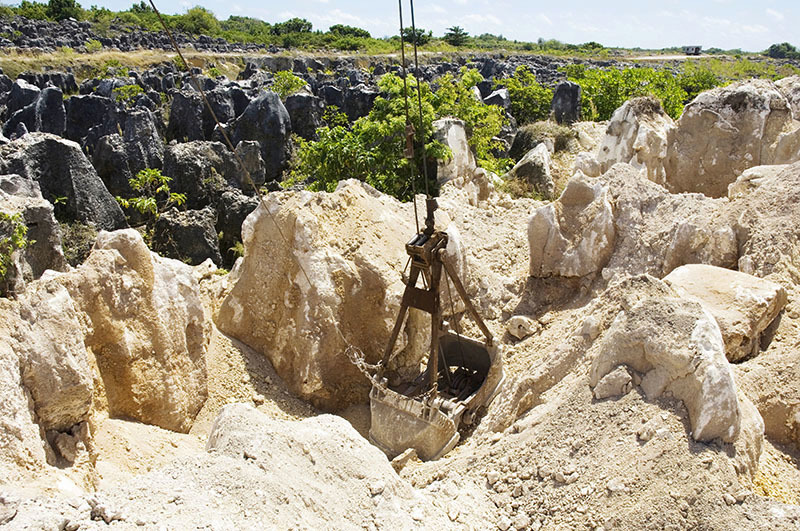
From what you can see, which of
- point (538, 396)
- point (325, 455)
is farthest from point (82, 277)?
point (538, 396)

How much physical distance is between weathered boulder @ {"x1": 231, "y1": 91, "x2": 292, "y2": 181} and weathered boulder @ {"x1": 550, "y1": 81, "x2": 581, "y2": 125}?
396 inches

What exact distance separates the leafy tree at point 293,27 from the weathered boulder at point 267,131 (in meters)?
51.6

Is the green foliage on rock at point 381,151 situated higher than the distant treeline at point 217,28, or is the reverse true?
the distant treeline at point 217,28

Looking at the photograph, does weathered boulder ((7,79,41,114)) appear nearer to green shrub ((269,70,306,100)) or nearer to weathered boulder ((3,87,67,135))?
weathered boulder ((3,87,67,135))

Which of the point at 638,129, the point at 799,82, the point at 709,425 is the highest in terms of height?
the point at 799,82

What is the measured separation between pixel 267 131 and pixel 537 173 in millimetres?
11102

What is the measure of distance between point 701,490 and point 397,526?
6.42 ft

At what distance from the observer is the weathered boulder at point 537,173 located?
13750 mm

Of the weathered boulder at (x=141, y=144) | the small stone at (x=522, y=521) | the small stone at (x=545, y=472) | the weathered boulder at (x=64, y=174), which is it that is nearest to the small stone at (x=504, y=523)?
the small stone at (x=522, y=521)

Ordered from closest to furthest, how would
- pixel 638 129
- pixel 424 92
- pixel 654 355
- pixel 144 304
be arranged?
pixel 654 355 < pixel 144 304 < pixel 638 129 < pixel 424 92

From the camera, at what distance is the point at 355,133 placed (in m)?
14.7

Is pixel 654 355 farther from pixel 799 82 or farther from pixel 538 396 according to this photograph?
pixel 799 82

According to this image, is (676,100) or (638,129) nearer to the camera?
(638,129)

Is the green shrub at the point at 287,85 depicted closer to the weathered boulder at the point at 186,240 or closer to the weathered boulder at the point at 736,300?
the weathered boulder at the point at 186,240
